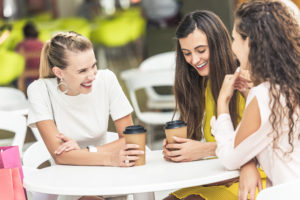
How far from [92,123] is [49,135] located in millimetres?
267

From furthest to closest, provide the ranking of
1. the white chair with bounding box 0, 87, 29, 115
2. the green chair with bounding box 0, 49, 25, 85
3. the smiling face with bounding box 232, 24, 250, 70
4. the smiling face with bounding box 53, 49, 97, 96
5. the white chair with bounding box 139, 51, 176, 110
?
the green chair with bounding box 0, 49, 25, 85, the white chair with bounding box 139, 51, 176, 110, the white chair with bounding box 0, 87, 29, 115, the smiling face with bounding box 53, 49, 97, 96, the smiling face with bounding box 232, 24, 250, 70

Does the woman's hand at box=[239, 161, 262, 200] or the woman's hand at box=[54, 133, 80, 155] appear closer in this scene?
the woman's hand at box=[239, 161, 262, 200]

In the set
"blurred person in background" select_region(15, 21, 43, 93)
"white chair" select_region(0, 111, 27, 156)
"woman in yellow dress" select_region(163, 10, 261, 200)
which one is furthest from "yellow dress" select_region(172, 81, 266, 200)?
"blurred person in background" select_region(15, 21, 43, 93)

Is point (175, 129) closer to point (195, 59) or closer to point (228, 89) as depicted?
point (228, 89)

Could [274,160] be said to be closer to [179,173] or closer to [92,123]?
[179,173]

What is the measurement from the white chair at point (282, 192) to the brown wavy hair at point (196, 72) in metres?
0.75

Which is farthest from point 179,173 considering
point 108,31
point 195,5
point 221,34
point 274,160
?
point 108,31

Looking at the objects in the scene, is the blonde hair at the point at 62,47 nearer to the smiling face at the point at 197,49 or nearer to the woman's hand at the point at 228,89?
the smiling face at the point at 197,49

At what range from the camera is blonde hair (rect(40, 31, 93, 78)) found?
2525mm

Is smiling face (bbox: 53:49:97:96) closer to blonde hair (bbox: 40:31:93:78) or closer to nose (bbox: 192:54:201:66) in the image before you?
blonde hair (bbox: 40:31:93:78)

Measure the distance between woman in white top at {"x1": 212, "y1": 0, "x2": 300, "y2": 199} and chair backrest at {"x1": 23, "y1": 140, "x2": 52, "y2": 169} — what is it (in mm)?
1068

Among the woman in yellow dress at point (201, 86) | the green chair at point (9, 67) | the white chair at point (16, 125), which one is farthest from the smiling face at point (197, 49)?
the green chair at point (9, 67)

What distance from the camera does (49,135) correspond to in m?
2.45

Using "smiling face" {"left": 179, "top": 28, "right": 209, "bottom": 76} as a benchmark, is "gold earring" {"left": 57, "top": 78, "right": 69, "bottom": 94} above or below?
below
